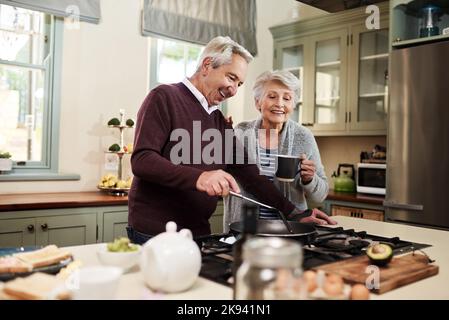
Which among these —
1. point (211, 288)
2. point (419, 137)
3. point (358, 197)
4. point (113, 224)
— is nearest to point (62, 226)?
point (113, 224)

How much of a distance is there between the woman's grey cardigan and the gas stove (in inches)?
16.5

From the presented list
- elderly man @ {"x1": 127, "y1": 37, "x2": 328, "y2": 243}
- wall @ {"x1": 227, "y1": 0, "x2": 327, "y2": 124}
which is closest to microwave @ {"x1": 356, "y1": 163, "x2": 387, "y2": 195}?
wall @ {"x1": 227, "y1": 0, "x2": 327, "y2": 124}

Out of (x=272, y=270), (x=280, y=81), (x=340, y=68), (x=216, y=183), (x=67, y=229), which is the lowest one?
(x=67, y=229)

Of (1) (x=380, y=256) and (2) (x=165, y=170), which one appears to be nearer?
(1) (x=380, y=256)

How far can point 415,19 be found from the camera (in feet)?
10.6

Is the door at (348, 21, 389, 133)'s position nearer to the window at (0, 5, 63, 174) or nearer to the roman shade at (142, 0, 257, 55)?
the roman shade at (142, 0, 257, 55)

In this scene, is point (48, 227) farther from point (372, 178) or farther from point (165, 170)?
point (372, 178)

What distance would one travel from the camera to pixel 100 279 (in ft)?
2.86

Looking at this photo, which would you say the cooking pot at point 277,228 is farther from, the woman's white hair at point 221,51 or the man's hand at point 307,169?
the woman's white hair at point 221,51

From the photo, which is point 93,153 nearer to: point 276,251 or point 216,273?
point 216,273

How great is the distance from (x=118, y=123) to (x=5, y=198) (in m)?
0.91

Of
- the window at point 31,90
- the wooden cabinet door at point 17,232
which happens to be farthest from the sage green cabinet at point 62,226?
the window at point 31,90

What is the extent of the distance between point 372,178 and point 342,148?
2.06ft
